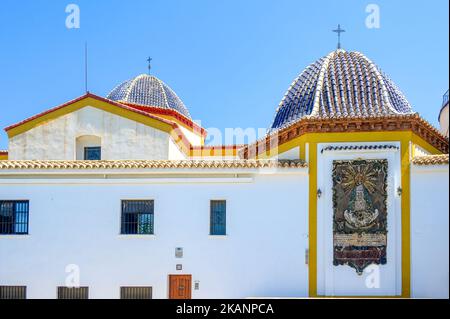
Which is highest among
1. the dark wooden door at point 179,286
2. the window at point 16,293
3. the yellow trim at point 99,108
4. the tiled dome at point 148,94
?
the tiled dome at point 148,94

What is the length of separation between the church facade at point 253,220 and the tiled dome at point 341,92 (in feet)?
0.88

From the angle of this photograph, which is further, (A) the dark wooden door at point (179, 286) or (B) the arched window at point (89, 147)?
(B) the arched window at point (89, 147)

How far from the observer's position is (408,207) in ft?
66.5

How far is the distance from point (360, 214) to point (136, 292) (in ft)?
23.7

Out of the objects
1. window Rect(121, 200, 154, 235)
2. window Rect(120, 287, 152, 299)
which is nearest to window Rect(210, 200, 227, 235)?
window Rect(121, 200, 154, 235)

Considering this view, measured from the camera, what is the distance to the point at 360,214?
66.7 feet

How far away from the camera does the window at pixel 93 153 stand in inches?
965

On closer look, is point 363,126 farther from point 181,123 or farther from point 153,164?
point 181,123

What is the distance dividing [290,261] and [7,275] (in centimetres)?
884

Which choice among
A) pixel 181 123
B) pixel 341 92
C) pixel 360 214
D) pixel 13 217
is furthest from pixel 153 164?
pixel 181 123

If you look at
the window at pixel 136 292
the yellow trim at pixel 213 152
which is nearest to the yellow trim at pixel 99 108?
the yellow trim at pixel 213 152

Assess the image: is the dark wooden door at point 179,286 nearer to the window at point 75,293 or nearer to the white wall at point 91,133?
the window at point 75,293

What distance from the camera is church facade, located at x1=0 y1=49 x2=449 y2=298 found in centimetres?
2023

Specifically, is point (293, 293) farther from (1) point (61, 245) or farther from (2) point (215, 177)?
(1) point (61, 245)
